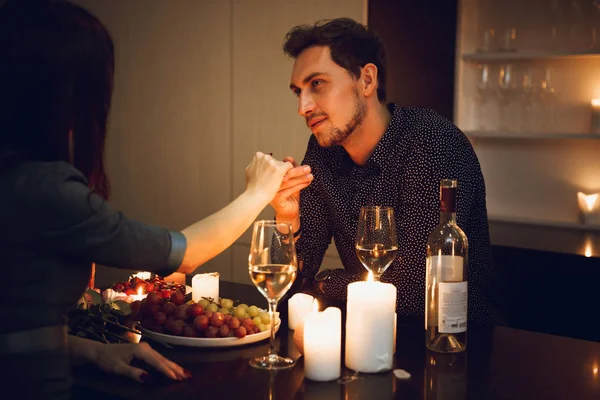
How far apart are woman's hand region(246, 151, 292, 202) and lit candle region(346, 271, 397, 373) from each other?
13.6 inches

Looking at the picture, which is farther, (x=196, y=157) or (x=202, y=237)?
(x=196, y=157)

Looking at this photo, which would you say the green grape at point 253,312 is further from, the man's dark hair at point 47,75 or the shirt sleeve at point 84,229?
the man's dark hair at point 47,75

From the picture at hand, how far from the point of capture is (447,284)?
1.28m

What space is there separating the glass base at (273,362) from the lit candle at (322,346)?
7 cm

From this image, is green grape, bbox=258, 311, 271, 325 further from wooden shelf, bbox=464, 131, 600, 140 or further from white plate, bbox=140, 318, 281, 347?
wooden shelf, bbox=464, 131, 600, 140

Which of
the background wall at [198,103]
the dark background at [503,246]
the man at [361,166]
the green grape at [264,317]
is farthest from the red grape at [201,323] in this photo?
the background wall at [198,103]

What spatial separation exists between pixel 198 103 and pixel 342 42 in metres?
2.27

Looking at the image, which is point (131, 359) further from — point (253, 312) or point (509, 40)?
point (509, 40)

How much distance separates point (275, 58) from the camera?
4109mm

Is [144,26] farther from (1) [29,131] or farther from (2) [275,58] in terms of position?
(1) [29,131]

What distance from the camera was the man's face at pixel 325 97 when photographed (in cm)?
230

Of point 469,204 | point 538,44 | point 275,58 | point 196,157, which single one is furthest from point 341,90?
point 196,157

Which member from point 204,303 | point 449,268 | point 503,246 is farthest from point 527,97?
point 204,303

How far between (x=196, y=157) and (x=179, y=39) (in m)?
0.73
